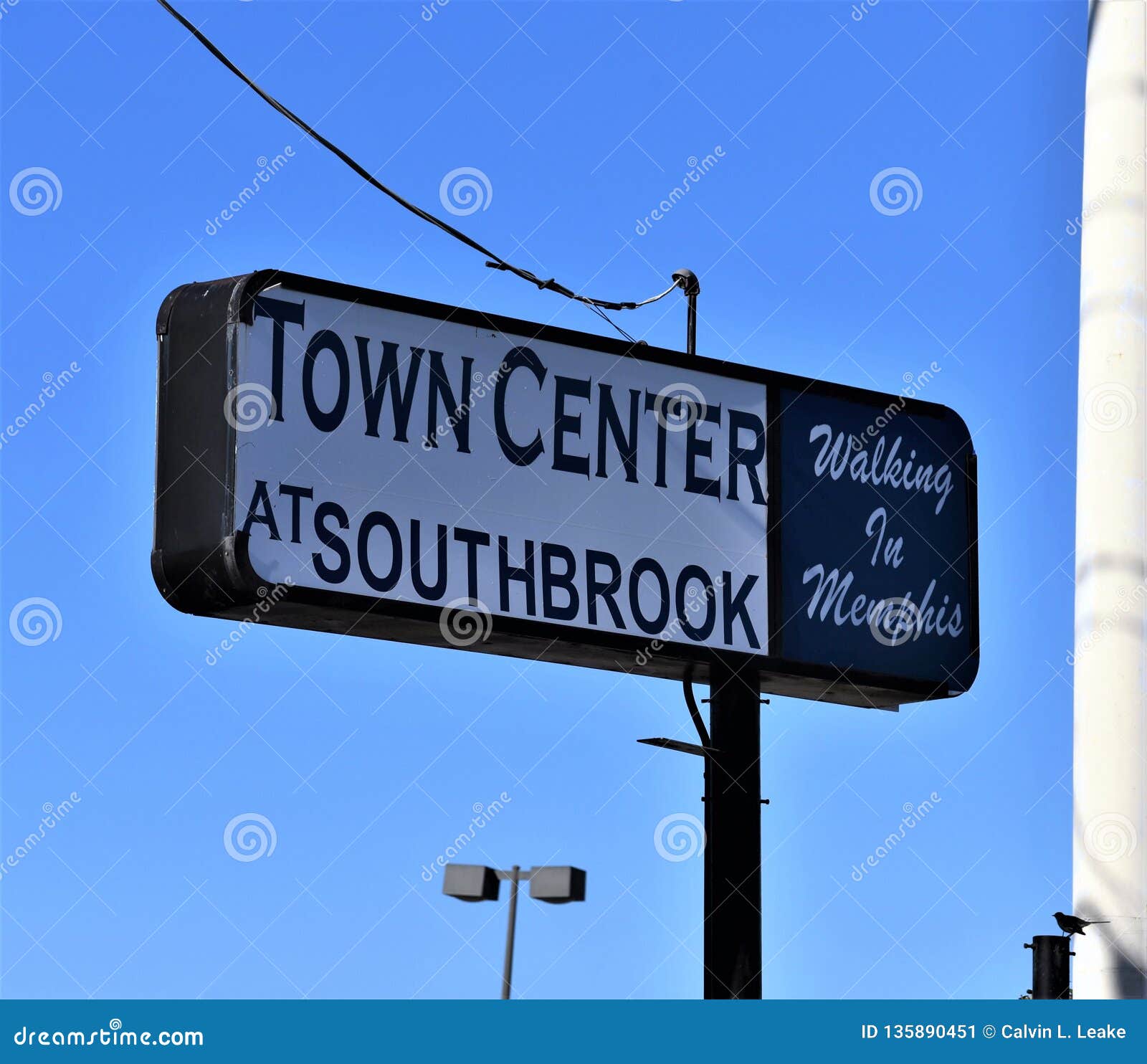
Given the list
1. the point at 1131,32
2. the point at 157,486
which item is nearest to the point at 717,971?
the point at 157,486

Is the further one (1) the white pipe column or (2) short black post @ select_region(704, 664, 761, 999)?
(1) the white pipe column

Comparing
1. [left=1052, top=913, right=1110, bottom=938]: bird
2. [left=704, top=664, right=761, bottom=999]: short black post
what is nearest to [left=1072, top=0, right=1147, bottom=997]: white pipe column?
[left=1052, top=913, right=1110, bottom=938]: bird

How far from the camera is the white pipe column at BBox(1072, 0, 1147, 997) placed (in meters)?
12.5

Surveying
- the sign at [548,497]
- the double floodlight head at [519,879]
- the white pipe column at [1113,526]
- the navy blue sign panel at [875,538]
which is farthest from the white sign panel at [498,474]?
the white pipe column at [1113,526]

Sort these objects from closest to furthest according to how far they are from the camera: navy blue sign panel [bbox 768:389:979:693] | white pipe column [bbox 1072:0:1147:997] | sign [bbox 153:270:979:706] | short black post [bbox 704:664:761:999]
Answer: sign [bbox 153:270:979:706] < short black post [bbox 704:664:761:999] < navy blue sign panel [bbox 768:389:979:693] < white pipe column [bbox 1072:0:1147:997]

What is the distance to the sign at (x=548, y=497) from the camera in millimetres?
9023

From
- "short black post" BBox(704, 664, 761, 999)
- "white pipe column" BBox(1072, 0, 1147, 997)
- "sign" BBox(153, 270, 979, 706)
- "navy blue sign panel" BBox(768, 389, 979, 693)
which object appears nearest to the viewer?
"sign" BBox(153, 270, 979, 706)

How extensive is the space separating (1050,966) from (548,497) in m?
3.68

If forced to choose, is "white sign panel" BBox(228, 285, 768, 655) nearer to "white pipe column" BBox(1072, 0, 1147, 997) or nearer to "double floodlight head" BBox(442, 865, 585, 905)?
"double floodlight head" BBox(442, 865, 585, 905)

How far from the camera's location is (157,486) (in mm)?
9086

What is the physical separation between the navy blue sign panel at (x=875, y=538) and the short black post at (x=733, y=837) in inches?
15.8

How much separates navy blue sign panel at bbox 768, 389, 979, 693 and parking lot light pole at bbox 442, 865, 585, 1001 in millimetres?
1767

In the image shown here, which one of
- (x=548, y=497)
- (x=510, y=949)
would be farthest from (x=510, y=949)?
(x=548, y=497)

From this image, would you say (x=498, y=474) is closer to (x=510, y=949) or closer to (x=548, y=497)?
(x=548, y=497)
